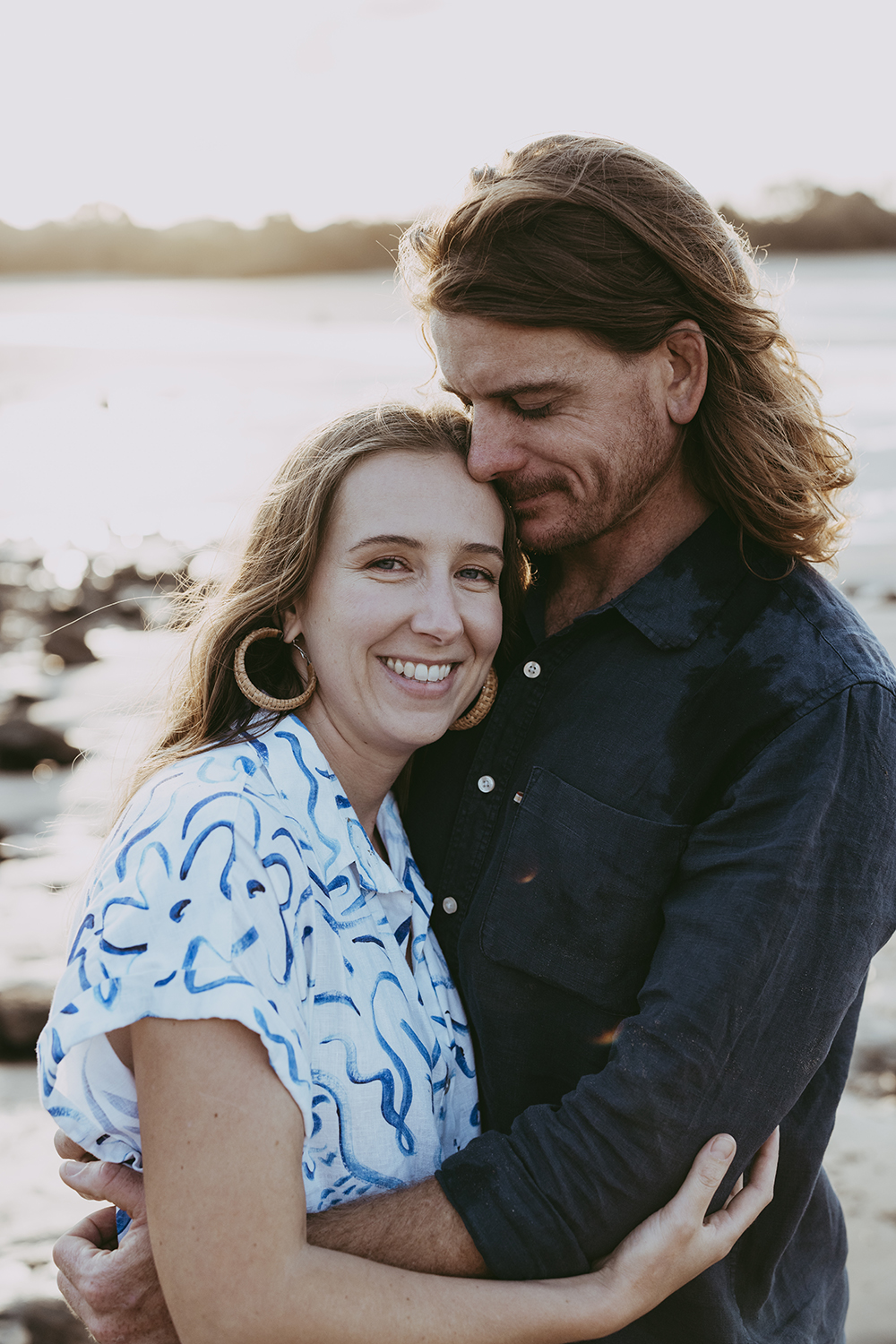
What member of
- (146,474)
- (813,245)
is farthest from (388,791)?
(813,245)

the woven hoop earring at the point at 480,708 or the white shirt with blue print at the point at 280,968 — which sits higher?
the woven hoop earring at the point at 480,708

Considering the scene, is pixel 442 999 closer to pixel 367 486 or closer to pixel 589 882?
pixel 589 882

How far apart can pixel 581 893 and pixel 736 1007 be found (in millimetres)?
429

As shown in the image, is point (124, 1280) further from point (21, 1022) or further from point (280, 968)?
point (21, 1022)

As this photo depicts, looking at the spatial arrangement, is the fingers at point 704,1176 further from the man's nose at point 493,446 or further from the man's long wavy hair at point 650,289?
the man's nose at point 493,446

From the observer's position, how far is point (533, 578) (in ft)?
9.26

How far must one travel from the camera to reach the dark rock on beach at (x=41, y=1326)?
301 cm

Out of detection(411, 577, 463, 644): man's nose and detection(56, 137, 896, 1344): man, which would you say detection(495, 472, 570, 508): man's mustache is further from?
detection(411, 577, 463, 644): man's nose

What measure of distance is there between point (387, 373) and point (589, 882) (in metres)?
22.9

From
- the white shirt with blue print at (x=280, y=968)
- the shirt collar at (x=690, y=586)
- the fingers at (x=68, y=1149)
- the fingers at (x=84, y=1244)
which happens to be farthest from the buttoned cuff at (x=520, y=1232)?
the shirt collar at (x=690, y=586)

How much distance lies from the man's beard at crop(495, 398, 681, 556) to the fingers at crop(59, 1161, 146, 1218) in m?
1.60

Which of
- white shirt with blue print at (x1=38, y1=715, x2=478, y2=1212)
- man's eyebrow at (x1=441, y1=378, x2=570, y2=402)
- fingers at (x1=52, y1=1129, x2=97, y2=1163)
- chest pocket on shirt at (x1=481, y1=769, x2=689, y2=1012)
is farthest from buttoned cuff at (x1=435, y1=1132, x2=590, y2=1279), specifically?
man's eyebrow at (x1=441, y1=378, x2=570, y2=402)

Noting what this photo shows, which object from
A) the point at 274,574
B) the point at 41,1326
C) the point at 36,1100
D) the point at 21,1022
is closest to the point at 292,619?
the point at 274,574

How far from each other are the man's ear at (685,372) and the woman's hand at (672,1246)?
153 cm
